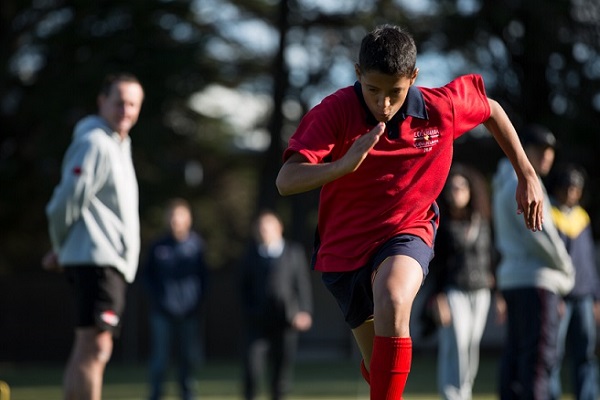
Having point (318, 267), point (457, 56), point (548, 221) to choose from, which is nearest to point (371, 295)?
point (318, 267)

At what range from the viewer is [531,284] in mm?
7980

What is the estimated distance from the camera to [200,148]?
98.8 feet

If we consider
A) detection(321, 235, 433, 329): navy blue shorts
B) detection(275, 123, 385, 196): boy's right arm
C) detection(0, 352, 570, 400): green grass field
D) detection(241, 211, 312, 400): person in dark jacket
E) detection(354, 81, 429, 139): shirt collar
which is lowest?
detection(0, 352, 570, 400): green grass field

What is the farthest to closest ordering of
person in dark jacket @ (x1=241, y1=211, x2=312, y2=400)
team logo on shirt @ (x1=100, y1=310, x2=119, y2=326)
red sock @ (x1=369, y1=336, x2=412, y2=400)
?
person in dark jacket @ (x1=241, y1=211, x2=312, y2=400), team logo on shirt @ (x1=100, y1=310, x2=119, y2=326), red sock @ (x1=369, y1=336, x2=412, y2=400)

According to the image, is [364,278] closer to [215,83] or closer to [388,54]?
[388,54]

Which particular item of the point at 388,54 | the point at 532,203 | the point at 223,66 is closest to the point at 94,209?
the point at 388,54

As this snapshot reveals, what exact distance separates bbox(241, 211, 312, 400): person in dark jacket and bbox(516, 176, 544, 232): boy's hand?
646 cm

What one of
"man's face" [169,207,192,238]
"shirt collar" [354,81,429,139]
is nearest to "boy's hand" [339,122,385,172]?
"shirt collar" [354,81,429,139]

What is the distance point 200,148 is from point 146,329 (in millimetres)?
5635

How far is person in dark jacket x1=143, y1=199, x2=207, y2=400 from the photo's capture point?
1210 cm

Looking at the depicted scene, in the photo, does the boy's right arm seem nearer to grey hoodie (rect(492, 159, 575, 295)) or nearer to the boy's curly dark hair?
the boy's curly dark hair

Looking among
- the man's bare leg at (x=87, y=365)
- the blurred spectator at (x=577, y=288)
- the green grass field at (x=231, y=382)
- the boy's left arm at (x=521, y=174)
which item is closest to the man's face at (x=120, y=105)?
the man's bare leg at (x=87, y=365)

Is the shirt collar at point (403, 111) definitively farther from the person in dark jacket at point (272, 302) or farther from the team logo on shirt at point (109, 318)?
the person in dark jacket at point (272, 302)

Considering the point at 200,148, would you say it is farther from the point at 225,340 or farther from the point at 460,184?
the point at 460,184
